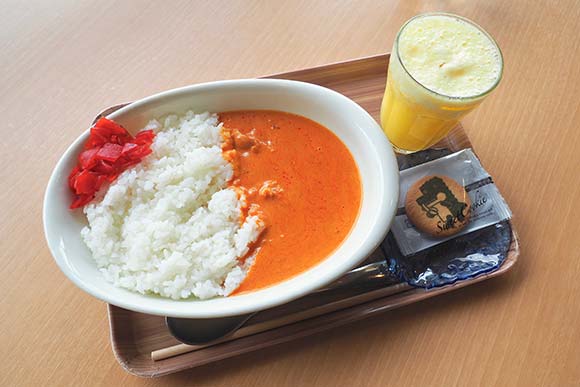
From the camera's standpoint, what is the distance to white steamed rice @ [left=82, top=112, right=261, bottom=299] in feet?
4.53

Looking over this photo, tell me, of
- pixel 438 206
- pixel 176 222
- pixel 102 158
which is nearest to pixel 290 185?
pixel 176 222

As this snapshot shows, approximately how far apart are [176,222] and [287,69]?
2.63 ft

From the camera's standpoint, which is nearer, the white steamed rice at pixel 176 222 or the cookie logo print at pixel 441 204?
the white steamed rice at pixel 176 222

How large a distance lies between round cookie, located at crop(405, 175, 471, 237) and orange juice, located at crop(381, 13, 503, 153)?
7.9 inches

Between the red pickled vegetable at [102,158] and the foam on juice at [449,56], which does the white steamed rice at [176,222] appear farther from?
the foam on juice at [449,56]

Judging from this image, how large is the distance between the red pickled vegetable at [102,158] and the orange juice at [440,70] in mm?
884

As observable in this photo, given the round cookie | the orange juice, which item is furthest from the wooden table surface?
the orange juice

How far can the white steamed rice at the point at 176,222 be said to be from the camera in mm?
1382

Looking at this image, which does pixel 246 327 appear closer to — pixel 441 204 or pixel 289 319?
pixel 289 319

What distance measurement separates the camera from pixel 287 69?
1.87m

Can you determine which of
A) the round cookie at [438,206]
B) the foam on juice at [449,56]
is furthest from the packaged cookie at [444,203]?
the foam on juice at [449,56]

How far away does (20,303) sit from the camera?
58.1 inches

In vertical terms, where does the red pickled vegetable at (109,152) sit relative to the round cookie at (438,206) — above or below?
above

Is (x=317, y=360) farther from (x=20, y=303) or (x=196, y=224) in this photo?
(x=20, y=303)
